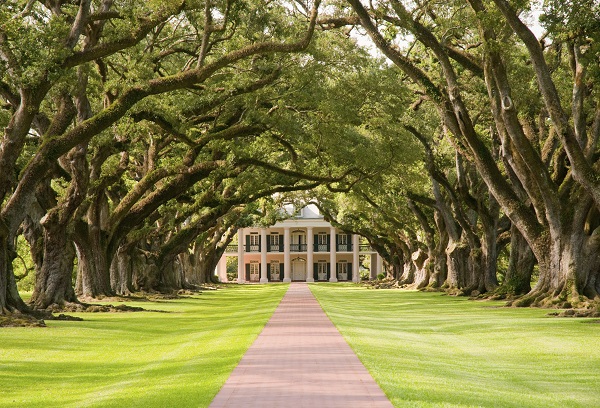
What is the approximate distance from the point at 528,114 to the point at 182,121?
11.5 meters

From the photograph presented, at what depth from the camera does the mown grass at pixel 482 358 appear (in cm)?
945

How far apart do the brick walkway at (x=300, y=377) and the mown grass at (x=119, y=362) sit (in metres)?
0.29

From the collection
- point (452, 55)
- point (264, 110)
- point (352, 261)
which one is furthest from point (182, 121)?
point (352, 261)

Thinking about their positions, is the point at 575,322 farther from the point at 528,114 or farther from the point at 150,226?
the point at 150,226

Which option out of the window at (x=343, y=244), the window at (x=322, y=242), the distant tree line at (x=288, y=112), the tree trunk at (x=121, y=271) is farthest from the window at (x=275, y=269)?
the distant tree line at (x=288, y=112)

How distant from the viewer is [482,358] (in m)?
14.0

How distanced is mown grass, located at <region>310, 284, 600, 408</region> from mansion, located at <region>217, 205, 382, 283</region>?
7971 cm

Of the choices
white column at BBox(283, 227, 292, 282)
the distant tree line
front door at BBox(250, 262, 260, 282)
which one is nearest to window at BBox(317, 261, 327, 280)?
white column at BBox(283, 227, 292, 282)

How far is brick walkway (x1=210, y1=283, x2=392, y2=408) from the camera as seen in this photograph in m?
8.42

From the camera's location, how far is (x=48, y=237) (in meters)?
26.2

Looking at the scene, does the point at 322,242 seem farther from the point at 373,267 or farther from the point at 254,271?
the point at 254,271

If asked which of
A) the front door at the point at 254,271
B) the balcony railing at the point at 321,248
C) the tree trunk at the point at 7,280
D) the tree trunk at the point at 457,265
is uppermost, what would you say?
the balcony railing at the point at 321,248

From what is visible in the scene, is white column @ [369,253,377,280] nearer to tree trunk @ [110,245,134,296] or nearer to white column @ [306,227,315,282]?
white column @ [306,227,315,282]

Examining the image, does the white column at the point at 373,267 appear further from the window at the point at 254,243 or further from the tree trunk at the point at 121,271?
the tree trunk at the point at 121,271
